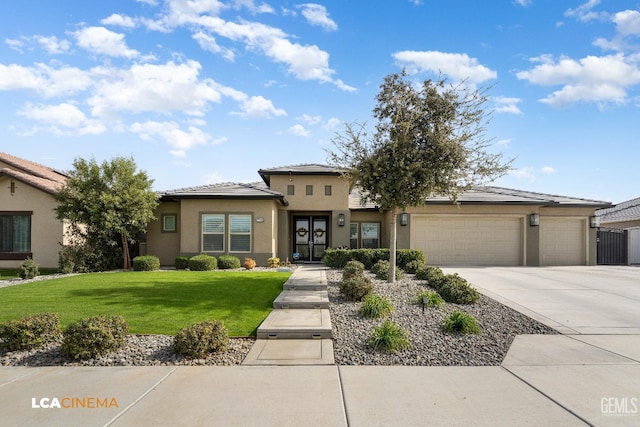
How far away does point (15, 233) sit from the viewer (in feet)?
52.2

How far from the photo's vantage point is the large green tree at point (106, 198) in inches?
554

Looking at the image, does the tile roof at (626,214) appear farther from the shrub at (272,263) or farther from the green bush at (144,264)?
the green bush at (144,264)

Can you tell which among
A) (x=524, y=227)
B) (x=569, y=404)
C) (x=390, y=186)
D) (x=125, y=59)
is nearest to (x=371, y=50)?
(x=390, y=186)

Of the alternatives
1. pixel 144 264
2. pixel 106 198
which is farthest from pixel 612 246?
pixel 106 198

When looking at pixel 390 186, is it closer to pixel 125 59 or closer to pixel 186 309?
pixel 186 309

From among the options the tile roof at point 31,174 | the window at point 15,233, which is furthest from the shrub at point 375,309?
the window at point 15,233

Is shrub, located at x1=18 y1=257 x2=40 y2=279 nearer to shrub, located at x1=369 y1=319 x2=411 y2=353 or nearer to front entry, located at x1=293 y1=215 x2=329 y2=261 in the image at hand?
front entry, located at x1=293 y1=215 x2=329 y2=261

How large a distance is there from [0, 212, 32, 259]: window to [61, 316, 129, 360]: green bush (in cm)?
1351

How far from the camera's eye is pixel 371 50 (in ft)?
38.4

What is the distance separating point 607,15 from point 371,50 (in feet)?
21.1

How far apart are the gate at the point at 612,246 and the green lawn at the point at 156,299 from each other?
60.3 feet

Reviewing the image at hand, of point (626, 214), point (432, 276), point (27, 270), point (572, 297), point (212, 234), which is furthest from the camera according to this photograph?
point (626, 214)

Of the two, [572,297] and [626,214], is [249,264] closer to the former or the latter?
[572,297]

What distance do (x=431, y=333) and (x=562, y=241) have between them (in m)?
16.1
